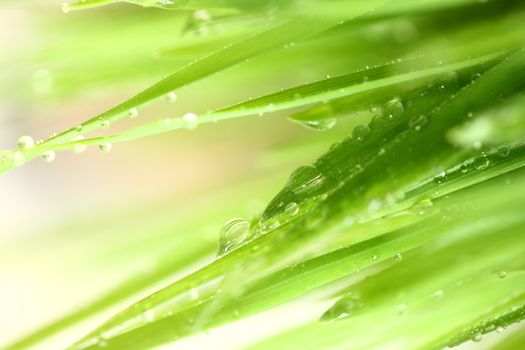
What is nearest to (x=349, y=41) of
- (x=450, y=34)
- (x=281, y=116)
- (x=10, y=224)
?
(x=450, y=34)

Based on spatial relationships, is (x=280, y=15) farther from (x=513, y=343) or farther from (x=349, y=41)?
(x=513, y=343)

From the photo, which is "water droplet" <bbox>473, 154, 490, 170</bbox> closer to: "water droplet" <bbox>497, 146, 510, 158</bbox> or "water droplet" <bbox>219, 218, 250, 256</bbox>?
"water droplet" <bbox>497, 146, 510, 158</bbox>

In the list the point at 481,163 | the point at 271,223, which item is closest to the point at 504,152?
the point at 481,163

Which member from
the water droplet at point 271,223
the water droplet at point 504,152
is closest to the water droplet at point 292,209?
the water droplet at point 271,223

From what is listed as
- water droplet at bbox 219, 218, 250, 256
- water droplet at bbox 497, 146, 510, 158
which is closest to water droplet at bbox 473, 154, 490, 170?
water droplet at bbox 497, 146, 510, 158

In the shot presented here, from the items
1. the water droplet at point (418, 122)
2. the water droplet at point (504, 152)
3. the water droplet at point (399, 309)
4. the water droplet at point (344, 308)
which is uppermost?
the water droplet at point (418, 122)

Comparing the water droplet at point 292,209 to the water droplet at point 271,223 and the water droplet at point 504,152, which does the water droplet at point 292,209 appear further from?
the water droplet at point 504,152
